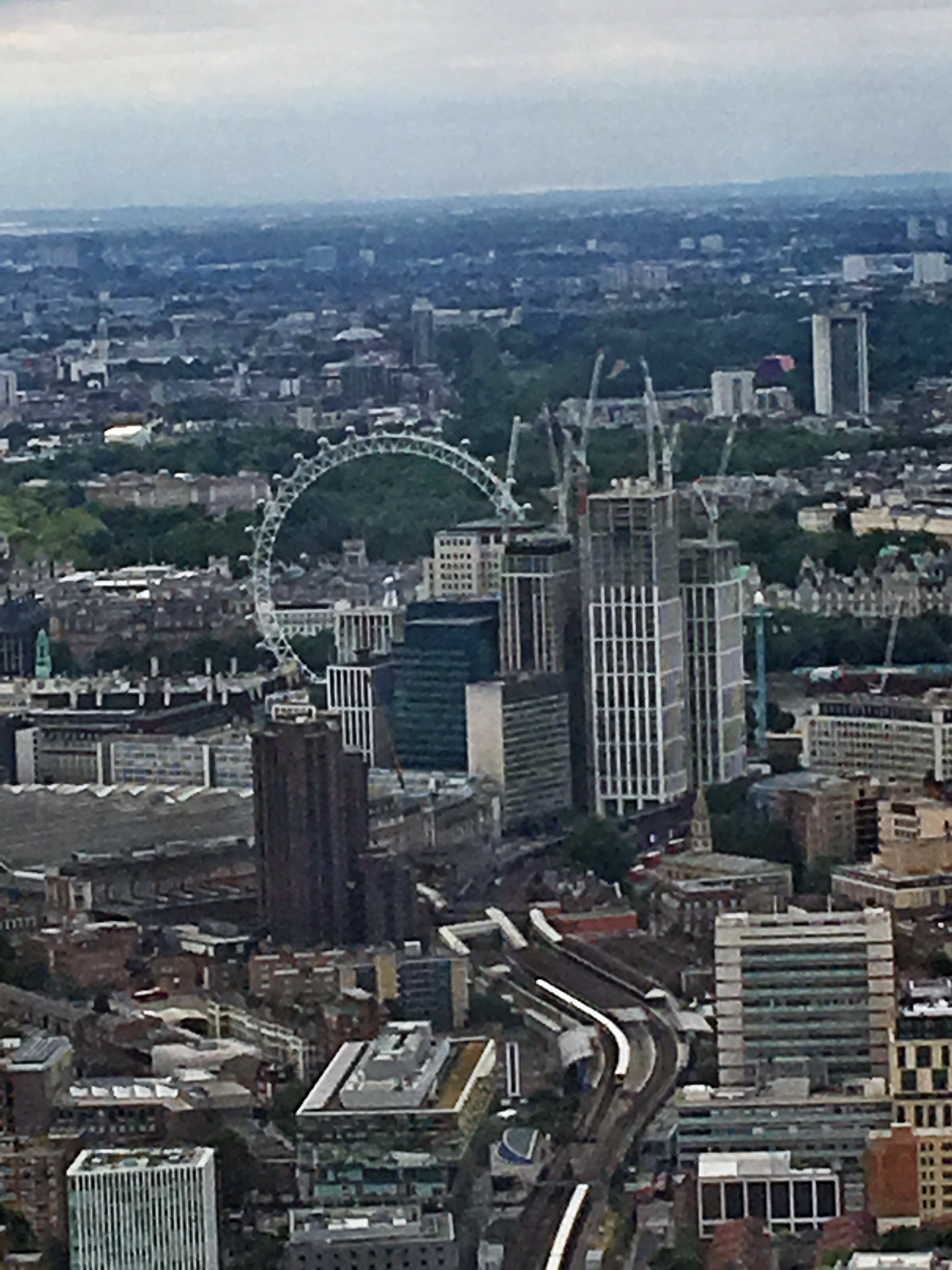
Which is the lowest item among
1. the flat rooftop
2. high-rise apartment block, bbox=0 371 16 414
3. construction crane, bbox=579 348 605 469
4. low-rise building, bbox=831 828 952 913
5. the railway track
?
the railway track

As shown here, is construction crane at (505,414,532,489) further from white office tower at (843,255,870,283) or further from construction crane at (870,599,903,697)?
white office tower at (843,255,870,283)

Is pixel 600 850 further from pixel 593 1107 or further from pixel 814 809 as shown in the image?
pixel 593 1107

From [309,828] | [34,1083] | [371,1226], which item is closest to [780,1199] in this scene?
[371,1226]

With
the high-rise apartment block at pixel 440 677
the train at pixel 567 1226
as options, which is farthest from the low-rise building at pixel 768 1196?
the high-rise apartment block at pixel 440 677

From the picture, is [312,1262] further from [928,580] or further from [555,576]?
[928,580]

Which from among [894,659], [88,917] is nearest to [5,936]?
[88,917]

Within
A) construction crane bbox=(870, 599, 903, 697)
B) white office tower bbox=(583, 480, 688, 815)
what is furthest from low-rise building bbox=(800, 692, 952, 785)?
white office tower bbox=(583, 480, 688, 815)
